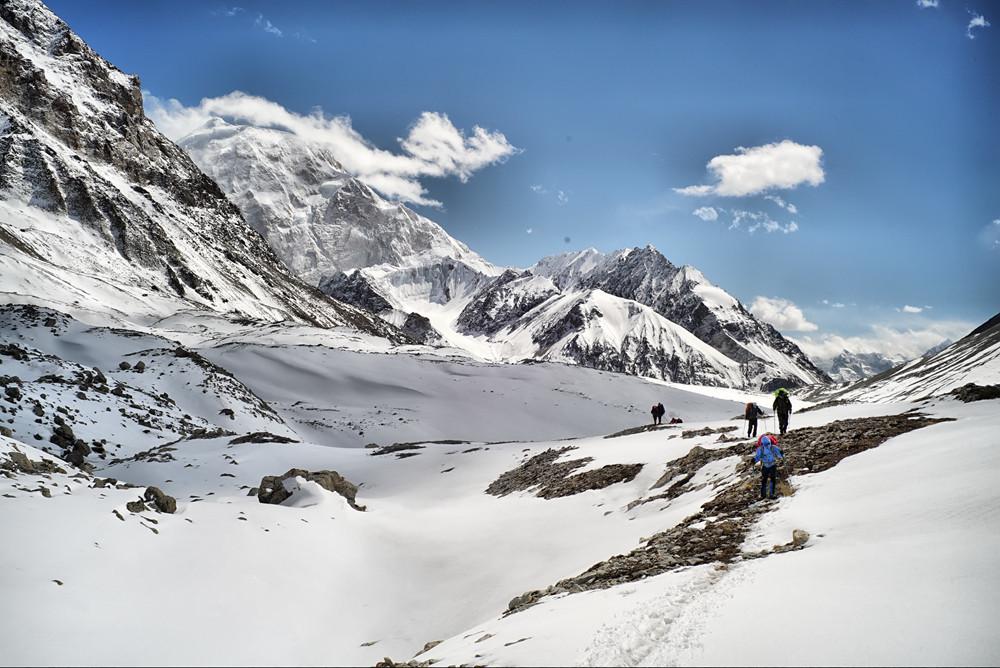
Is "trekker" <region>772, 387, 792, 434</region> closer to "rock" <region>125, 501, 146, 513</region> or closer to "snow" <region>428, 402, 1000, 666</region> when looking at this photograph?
"snow" <region>428, 402, 1000, 666</region>

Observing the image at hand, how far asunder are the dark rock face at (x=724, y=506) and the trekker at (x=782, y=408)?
39 centimetres

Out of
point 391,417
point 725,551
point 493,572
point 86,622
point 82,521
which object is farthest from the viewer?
point 391,417

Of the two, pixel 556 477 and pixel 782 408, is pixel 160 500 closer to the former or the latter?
pixel 556 477

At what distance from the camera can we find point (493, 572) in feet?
41.6

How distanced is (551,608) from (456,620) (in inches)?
134

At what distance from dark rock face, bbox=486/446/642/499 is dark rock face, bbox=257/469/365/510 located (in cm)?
561

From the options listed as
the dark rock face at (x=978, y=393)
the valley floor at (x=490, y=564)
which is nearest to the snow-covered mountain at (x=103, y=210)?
the valley floor at (x=490, y=564)

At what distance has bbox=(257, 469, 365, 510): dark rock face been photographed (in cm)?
1734

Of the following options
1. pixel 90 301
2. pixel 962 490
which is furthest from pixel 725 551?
pixel 90 301

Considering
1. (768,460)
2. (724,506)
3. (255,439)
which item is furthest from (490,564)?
(255,439)

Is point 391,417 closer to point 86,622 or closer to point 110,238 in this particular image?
point 86,622

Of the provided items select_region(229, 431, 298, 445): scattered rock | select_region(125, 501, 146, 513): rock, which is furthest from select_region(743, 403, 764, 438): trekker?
select_region(229, 431, 298, 445): scattered rock

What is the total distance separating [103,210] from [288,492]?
145469 millimetres

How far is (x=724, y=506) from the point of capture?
37.1 feet
